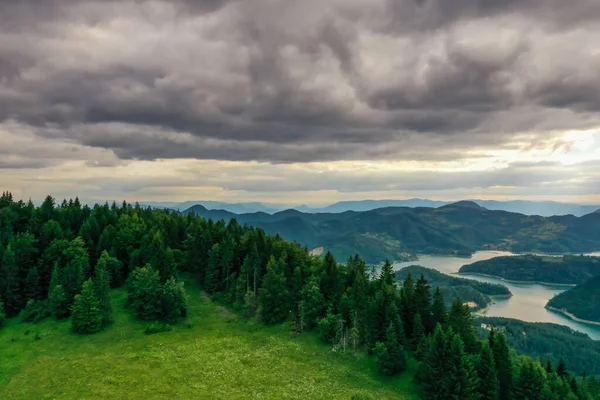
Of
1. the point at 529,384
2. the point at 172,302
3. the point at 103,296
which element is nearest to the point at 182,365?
the point at 172,302

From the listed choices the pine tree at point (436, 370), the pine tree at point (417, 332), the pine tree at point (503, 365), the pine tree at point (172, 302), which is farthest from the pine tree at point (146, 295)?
the pine tree at point (503, 365)

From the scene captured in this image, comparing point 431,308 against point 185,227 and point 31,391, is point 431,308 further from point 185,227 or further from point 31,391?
point 185,227

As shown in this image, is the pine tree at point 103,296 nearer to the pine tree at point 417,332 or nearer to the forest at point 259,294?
the forest at point 259,294

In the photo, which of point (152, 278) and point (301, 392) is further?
point (152, 278)

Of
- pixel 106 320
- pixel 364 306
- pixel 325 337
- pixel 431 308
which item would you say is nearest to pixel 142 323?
pixel 106 320

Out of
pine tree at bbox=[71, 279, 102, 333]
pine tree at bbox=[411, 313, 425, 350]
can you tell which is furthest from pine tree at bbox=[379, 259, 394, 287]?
pine tree at bbox=[71, 279, 102, 333]

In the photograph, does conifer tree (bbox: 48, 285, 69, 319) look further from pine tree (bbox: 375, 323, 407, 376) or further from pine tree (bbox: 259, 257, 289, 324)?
pine tree (bbox: 375, 323, 407, 376)
